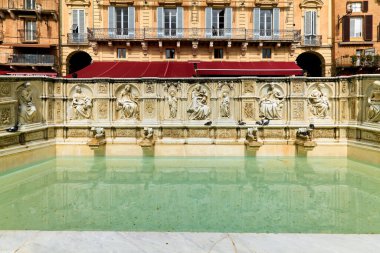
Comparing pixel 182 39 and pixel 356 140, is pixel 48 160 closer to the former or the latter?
pixel 356 140

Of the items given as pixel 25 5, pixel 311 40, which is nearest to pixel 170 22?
pixel 311 40

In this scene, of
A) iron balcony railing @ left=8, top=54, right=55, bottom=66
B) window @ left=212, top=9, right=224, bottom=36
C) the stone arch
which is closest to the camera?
window @ left=212, top=9, right=224, bottom=36

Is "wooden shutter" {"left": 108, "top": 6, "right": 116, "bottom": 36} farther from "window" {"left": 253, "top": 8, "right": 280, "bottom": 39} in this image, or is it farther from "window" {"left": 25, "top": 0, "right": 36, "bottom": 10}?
"window" {"left": 253, "top": 8, "right": 280, "bottom": 39}

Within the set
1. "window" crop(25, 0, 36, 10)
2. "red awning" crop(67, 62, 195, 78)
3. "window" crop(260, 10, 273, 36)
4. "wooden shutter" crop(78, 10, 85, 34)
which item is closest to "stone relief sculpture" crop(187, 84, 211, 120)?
"red awning" crop(67, 62, 195, 78)

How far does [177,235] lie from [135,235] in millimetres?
477

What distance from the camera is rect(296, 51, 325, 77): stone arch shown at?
103 ft

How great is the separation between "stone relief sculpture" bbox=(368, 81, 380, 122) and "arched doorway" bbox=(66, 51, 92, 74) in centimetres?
2654

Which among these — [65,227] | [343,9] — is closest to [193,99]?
[65,227]

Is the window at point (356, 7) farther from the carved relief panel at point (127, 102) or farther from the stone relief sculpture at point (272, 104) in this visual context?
the carved relief panel at point (127, 102)

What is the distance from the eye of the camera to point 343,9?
100.0 feet

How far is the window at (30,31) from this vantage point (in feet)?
100

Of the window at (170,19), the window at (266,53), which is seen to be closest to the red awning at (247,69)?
the window at (266,53)

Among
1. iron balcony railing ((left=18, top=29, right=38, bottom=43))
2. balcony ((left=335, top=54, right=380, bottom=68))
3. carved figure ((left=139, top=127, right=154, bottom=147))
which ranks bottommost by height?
carved figure ((left=139, top=127, right=154, bottom=147))

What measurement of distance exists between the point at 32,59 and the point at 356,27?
30684 mm
